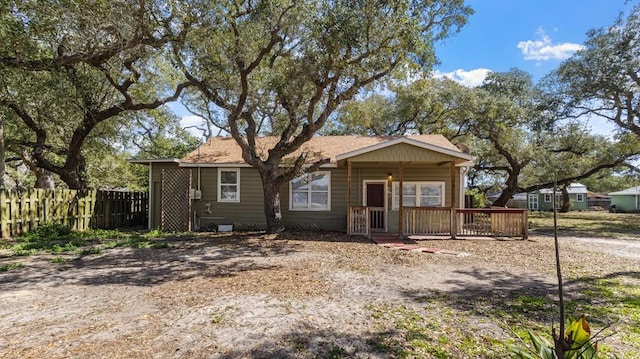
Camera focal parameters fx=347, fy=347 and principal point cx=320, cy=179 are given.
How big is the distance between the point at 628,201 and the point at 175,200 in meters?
44.1

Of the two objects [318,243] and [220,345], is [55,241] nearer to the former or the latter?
[318,243]

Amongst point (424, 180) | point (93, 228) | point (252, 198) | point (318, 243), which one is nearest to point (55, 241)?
point (93, 228)

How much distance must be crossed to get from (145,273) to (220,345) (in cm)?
367

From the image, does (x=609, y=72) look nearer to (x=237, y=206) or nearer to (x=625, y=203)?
(x=237, y=206)

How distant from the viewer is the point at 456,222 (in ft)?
37.6

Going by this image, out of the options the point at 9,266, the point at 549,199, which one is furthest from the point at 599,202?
the point at 9,266

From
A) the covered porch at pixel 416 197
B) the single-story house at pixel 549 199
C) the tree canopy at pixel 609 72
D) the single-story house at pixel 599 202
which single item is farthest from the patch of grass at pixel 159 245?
the single-story house at pixel 599 202

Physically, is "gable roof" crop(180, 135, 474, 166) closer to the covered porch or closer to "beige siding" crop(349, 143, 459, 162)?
the covered porch

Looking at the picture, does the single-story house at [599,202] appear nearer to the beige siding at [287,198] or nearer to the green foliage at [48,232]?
the beige siding at [287,198]

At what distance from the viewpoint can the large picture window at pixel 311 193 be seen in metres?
13.1

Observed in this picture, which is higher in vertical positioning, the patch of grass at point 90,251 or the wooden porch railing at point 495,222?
the wooden porch railing at point 495,222

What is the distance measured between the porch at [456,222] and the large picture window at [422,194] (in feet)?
5.10

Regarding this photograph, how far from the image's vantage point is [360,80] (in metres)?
9.87

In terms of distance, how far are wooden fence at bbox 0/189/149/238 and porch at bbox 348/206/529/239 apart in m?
9.50
